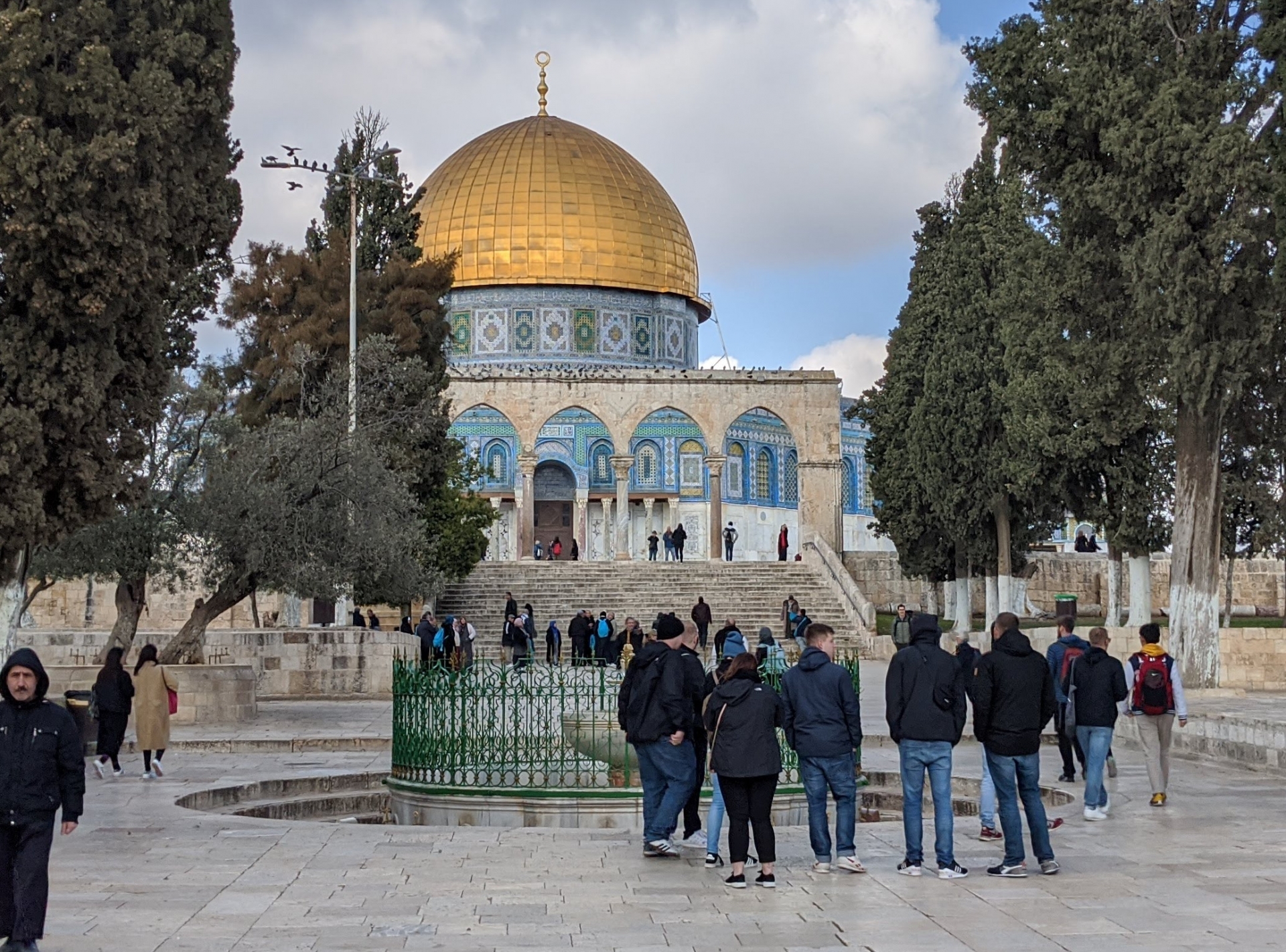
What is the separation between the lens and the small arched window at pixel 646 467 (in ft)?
131

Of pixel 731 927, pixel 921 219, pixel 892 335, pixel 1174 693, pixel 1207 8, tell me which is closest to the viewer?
pixel 731 927

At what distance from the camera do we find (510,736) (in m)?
9.74

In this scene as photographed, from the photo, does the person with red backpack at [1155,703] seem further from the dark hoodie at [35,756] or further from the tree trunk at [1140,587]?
the tree trunk at [1140,587]

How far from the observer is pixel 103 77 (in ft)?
38.4

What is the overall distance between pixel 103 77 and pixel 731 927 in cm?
828

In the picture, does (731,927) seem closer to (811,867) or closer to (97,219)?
(811,867)

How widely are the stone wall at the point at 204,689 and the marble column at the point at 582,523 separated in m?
23.4

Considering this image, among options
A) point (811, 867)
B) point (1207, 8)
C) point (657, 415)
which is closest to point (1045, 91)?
point (1207, 8)

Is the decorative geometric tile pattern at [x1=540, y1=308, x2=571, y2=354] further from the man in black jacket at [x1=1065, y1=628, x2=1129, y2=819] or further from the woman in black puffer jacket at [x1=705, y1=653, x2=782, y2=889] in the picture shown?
the woman in black puffer jacket at [x1=705, y1=653, x2=782, y2=889]

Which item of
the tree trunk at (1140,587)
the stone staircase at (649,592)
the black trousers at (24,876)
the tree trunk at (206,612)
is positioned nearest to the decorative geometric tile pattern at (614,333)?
the stone staircase at (649,592)

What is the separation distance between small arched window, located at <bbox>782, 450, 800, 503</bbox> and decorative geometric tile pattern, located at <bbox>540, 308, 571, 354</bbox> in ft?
20.9

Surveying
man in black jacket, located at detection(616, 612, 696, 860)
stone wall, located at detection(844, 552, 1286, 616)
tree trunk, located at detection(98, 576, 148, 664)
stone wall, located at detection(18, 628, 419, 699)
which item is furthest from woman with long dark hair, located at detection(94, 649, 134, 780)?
stone wall, located at detection(844, 552, 1286, 616)

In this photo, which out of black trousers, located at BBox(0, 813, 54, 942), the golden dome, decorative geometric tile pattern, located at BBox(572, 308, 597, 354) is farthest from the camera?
the golden dome

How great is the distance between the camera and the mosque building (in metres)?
38.8
